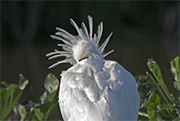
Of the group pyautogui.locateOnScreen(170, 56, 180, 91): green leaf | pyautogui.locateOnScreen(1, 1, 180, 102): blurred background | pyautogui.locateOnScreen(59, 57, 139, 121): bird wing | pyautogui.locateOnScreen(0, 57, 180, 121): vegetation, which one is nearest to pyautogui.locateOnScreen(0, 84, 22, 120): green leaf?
pyautogui.locateOnScreen(0, 57, 180, 121): vegetation

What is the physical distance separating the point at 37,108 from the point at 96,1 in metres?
11.4

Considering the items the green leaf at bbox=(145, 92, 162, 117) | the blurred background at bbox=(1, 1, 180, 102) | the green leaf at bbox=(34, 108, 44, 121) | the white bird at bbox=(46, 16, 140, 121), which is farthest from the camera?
the blurred background at bbox=(1, 1, 180, 102)

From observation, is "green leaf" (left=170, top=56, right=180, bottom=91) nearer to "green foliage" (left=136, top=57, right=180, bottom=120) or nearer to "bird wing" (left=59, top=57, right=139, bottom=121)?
"green foliage" (left=136, top=57, right=180, bottom=120)

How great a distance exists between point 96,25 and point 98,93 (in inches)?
460

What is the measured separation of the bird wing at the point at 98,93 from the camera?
1.90m

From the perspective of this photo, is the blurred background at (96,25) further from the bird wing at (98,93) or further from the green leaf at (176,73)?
the bird wing at (98,93)

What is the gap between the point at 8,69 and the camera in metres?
8.36

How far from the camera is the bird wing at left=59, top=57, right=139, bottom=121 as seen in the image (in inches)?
74.9

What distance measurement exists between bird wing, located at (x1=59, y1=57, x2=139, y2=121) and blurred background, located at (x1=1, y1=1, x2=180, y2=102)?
6826 mm

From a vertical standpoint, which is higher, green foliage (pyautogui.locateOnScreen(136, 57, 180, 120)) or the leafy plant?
the leafy plant

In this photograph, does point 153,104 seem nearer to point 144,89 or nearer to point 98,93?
point 144,89

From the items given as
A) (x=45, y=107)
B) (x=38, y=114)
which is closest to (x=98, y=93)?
(x=38, y=114)

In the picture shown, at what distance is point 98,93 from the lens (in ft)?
6.47

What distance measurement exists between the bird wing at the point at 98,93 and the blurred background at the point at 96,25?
22.4 ft
